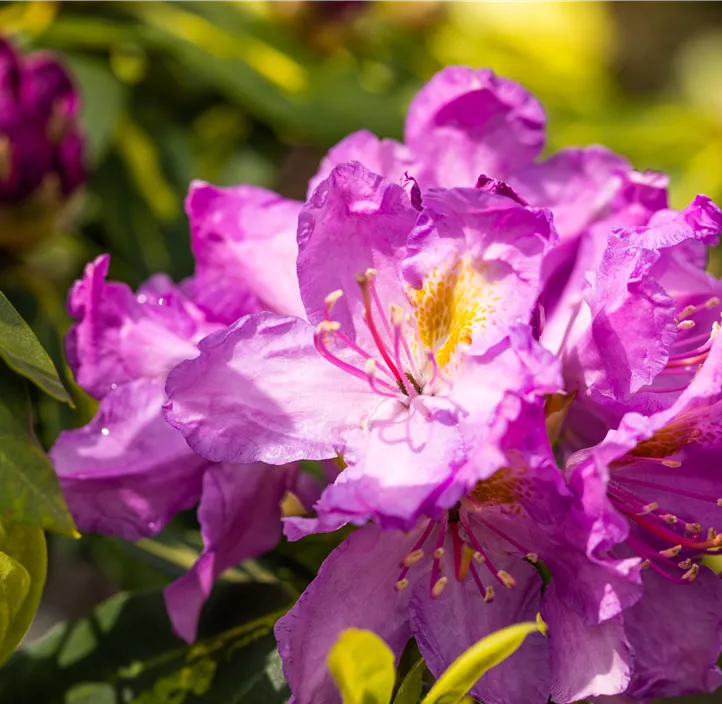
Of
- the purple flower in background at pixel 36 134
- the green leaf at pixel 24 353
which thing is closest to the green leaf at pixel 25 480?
the green leaf at pixel 24 353

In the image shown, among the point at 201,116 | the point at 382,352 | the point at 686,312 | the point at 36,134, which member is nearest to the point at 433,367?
the point at 382,352

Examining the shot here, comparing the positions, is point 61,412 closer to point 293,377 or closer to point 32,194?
point 32,194

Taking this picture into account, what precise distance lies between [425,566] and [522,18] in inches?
53.4

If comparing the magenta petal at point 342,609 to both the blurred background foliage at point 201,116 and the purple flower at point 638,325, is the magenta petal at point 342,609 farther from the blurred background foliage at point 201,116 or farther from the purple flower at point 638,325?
the blurred background foliage at point 201,116

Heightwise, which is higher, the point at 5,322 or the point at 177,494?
the point at 5,322

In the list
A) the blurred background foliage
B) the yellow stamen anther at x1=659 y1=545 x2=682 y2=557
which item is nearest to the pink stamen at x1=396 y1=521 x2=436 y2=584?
the yellow stamen anther at x1=659 y1=545 x2=682 y2=557

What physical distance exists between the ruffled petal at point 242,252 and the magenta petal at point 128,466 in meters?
0.06

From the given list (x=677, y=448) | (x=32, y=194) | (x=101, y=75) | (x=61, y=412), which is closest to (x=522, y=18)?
(x=101, y=75)

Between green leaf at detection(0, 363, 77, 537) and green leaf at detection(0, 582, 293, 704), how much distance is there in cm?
17

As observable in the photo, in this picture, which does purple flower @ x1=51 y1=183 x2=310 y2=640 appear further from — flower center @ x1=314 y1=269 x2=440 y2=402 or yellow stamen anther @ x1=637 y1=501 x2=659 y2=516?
yellow stamen anther @ x1=637 y1=501 x2=659 y2=516

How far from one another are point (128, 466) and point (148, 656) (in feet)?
0.45

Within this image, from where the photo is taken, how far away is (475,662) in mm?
367

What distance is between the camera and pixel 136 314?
0.49 meters

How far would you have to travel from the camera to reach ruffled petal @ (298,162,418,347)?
0.42 m
